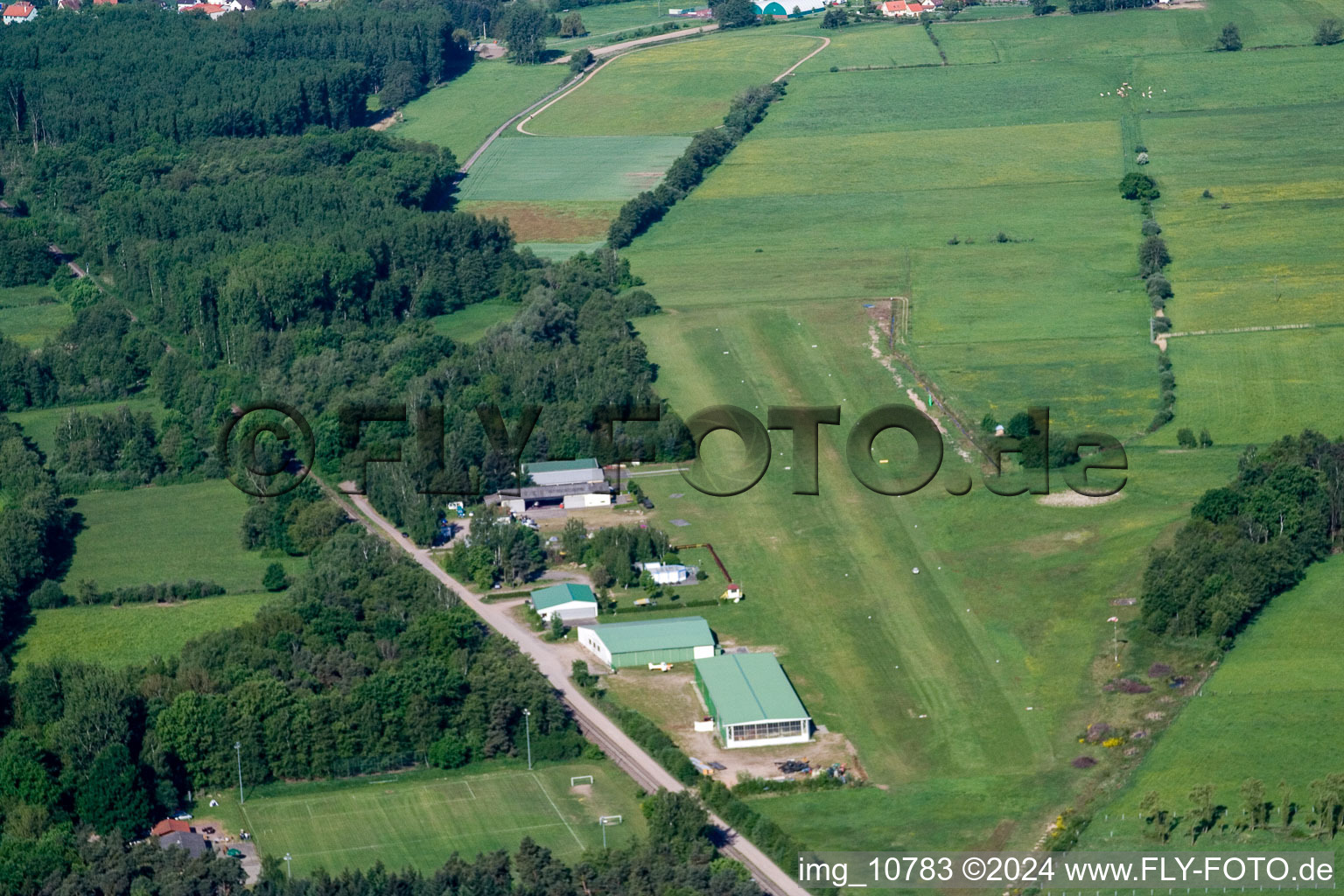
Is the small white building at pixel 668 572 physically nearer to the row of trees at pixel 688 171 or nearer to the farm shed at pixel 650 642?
the farm shed at pixel 650 642

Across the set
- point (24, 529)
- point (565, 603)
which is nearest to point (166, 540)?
point (24, 529)

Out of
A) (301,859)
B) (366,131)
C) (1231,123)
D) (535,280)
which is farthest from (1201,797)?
(366,131)

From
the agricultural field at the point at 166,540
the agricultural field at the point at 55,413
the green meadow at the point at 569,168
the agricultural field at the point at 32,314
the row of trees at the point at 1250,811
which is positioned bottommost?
the row of trees at the point at 1250,811

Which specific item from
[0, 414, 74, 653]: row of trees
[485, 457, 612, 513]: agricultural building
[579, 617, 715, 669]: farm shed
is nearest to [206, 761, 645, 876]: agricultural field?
[579, 617, 715, 669]: farm shed

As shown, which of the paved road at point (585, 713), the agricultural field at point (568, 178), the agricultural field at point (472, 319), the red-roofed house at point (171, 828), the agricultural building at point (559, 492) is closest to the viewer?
the paved road at point (585, 713)

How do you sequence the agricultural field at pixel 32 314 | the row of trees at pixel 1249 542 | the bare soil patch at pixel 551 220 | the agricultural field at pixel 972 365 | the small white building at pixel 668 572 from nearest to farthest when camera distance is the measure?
1. the agricultural field at pixel 972 365
2. the row of trees at pixel 1249 542
3. the small white building at pixel 668 572
4. the agricultural field at pixel 32 314
5. the bare soil patch at pixel 551 220

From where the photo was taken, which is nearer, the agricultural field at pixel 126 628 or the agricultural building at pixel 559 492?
the agricultural field at pixel 126 628

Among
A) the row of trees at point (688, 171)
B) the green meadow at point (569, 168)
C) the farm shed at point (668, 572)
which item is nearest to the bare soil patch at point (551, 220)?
the row of trees at point (688, 171)

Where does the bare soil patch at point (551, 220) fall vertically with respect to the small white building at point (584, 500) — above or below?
above
